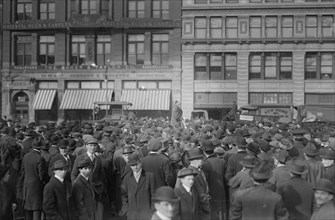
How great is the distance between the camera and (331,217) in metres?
5.57

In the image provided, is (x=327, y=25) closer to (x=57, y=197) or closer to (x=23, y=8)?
(x=23, y=8)

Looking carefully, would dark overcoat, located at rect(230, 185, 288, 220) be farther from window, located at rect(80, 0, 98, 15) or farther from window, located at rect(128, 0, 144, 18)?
window, located at rect(80, 0, 98, 15)

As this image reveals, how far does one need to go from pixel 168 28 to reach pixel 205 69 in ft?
16.6

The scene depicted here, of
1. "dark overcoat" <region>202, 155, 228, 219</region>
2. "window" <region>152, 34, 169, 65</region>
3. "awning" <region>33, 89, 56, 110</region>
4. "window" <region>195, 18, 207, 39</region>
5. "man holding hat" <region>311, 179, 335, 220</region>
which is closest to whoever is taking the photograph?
"man holding hat" <region>311, 179, 335, 220</region>

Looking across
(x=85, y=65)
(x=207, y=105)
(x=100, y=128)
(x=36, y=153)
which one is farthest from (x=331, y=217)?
(x=85, y=65)

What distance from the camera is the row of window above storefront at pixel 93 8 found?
133ft

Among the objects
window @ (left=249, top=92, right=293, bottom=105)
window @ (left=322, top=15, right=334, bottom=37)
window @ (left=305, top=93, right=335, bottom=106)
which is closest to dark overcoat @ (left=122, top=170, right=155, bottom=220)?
window @ (left=249, top=92, right=293, bottom=105)

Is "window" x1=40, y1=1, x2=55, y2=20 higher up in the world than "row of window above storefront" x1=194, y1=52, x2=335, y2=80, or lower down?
higher up

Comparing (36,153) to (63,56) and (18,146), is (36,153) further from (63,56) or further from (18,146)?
(63,56)

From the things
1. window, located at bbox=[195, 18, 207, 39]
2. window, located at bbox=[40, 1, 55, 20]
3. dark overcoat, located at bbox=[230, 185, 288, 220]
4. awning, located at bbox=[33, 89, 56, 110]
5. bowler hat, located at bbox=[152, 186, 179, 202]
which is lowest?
dark overcoat, located at bbox=[230, 185, 288, 220]

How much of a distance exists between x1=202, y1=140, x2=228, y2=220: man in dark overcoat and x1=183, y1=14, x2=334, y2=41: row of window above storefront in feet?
102

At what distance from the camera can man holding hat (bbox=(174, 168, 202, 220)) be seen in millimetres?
6523

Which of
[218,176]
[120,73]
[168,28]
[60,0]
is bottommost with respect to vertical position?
[218,176]

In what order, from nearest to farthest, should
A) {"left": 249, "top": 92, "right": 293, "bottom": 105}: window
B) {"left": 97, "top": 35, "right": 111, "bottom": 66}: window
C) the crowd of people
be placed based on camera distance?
the crowd of people < {"left": 249, "top": 92, "right": 293, "bottom": 105}: window < {"left": 97, "top": 35, "right": 111, "bottom": 66}: window
